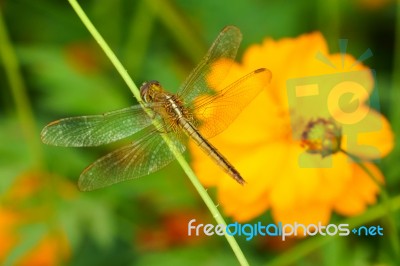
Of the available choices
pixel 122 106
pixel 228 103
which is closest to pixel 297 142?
pixel 228 103

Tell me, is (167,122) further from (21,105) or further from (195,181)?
(21,105)

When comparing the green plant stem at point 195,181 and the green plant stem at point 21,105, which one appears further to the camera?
the green plant stem at point 21,105

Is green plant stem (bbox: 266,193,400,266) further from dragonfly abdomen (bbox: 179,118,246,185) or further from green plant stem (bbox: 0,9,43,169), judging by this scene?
green plant stem (bbox: 0,9,43,169)

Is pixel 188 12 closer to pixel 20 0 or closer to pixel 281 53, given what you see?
pixel 20 0

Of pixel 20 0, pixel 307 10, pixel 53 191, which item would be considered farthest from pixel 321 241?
pixel 20 0

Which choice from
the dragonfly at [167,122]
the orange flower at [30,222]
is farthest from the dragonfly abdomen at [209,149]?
the orange flower at [30,222]

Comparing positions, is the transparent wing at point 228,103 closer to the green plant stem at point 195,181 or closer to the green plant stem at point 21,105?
the green plant stem at point 195,181

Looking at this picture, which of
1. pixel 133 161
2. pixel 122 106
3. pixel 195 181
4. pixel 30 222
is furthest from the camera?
pixel 122 106
